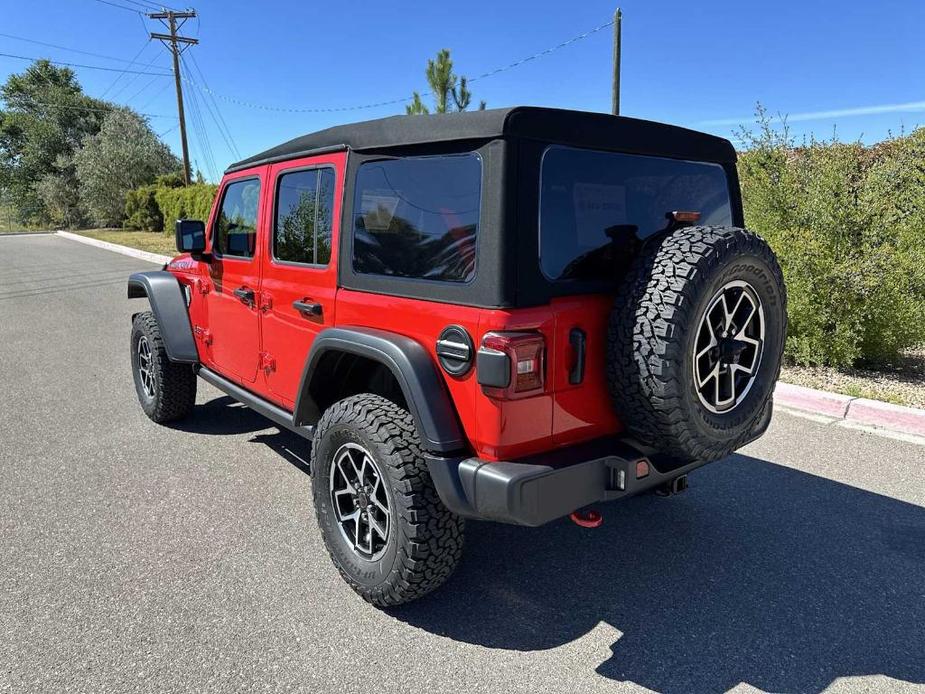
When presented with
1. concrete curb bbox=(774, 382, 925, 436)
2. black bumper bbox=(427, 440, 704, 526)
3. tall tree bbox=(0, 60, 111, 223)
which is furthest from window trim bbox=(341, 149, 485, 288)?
tall tree bbox=(0, 60, 111, 223)

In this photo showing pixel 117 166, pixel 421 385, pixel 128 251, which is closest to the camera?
pixel 421 385

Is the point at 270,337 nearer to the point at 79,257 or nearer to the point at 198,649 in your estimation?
the point at 198,649

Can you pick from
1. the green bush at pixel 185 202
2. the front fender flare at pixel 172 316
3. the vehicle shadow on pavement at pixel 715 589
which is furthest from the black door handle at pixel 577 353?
the green bush at pixel 185 202

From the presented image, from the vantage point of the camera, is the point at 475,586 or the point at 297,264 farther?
the point at 297,264

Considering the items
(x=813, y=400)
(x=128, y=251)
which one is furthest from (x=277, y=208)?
(x=128, y=251)

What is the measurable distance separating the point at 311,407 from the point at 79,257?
824 inches

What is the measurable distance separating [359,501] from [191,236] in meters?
2.27

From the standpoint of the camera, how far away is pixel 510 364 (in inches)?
83.1

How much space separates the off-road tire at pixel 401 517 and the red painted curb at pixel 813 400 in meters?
3.84

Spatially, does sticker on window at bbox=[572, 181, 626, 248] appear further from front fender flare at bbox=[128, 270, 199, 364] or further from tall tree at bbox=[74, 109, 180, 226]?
tall tree at bbox=[74, 109, 180, 226]

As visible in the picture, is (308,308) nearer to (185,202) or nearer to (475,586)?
(475,586)

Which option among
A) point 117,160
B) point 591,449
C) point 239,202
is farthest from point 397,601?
point 117,160

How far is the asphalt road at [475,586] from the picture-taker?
2.28 m

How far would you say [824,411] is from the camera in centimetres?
508
